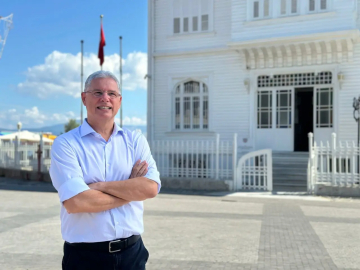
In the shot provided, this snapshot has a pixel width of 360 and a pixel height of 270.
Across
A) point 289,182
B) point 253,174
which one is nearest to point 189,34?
point 253,174

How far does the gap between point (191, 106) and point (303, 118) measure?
15.2 ft

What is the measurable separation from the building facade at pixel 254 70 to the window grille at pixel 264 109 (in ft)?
0.13

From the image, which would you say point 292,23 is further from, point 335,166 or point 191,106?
point 335,166

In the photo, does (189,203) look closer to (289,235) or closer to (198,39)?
(289,235)

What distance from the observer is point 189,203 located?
984 cm

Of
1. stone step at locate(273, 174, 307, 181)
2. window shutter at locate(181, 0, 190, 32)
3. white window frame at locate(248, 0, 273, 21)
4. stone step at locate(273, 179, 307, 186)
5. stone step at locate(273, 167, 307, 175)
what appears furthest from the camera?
window shutter at locate(181, 0, 190, 32)

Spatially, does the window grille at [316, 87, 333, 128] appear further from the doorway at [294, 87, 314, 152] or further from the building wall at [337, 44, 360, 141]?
the doorway at [294, 87, 314, 152]

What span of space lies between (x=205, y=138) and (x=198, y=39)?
4.14 m

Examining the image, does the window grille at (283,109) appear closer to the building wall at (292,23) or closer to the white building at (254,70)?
the white building at (254,70)

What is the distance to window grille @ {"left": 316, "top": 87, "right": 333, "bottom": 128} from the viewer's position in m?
14.5

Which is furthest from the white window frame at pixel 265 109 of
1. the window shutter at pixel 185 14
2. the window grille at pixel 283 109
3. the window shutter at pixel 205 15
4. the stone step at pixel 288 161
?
the window shutter at pixel 185 14

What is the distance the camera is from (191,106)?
54.2ft

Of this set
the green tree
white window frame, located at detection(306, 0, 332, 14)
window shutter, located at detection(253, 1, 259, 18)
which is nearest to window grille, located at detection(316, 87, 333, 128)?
white window frame, located at detection(306, 0, 332, 14)

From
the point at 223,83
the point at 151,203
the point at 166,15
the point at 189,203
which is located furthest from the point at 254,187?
the point at 166,15
